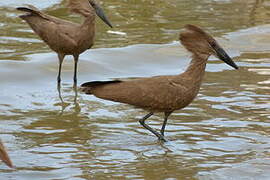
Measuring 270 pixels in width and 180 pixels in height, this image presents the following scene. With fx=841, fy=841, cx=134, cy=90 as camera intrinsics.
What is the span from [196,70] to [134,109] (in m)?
1.57

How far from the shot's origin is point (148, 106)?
28.6 feet

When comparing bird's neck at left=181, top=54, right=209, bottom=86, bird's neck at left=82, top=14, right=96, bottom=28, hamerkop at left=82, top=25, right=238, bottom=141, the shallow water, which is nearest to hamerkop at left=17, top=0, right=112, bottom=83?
bird's neck at left=82, top=14, right=96, bottom=28

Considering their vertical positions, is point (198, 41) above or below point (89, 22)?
above

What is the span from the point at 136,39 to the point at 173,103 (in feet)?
16.4

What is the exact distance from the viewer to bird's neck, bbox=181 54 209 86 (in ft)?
28.7

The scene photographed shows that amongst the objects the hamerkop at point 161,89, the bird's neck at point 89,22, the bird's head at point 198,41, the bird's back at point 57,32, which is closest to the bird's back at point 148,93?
the hamerkop at point 161,89

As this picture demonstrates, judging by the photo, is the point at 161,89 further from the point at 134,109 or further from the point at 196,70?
the point at 134,109

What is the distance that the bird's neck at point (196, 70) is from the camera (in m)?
8.76

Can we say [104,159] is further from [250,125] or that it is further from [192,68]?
[250,125]

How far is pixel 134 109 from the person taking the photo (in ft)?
33.4

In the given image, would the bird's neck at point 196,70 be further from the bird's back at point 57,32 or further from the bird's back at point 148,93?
the bird's back at point 57,32

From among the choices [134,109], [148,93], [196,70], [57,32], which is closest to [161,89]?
[148,93]

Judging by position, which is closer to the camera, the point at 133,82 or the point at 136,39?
the point at 133,82

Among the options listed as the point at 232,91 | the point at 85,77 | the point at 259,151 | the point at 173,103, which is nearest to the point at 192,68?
the point at 173,103
